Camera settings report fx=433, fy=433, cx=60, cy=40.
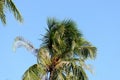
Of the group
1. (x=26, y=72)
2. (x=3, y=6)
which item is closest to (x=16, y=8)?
(x=3, y=6)

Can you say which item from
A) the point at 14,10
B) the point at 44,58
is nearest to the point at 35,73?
the point at 44,58

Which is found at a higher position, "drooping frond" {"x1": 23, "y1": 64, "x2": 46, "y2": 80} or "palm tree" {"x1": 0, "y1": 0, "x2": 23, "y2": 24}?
"palm tree" {"x1": 0, "y1": 0, "x2": 23, "y2": 24}

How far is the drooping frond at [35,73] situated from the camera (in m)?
23.7

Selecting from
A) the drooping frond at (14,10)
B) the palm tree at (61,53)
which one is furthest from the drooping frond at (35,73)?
the drooping frond at (14,10)

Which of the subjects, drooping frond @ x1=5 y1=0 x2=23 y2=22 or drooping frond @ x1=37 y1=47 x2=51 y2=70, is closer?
drooping frond @ x1=5 y1=0 x2=23 y2=22

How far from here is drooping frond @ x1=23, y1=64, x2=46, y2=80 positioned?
2372 cm

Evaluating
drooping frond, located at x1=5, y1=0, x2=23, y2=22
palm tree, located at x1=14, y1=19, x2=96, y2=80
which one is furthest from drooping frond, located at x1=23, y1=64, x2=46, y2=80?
drooping frond, located at x1=5, y1=0, x2=23, y2=22

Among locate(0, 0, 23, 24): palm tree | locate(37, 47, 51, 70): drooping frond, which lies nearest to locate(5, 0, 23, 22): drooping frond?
locate(0, 0, 23, 24): palm tree

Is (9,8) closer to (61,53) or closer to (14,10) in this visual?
(14,10)

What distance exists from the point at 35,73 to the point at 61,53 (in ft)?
6.95

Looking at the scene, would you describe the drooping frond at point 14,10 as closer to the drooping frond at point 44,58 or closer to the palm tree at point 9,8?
the palm tree at point 9,8

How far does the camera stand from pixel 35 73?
24156mm

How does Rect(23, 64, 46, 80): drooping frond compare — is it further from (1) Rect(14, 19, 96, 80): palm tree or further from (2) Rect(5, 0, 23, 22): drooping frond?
(2) Rect(5, 0, 23, 22): drooping frond

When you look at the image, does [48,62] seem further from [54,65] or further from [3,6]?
[3,6]
